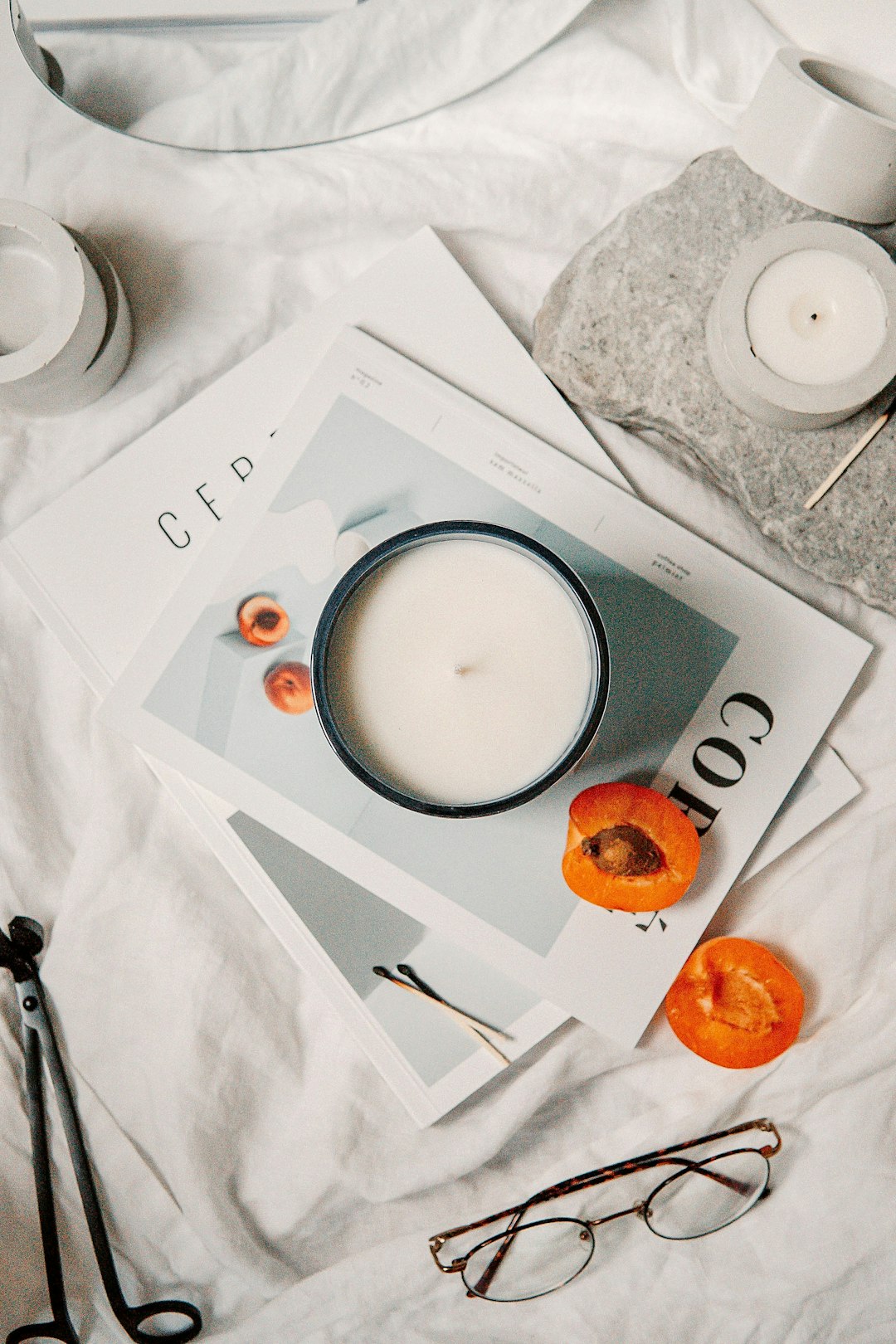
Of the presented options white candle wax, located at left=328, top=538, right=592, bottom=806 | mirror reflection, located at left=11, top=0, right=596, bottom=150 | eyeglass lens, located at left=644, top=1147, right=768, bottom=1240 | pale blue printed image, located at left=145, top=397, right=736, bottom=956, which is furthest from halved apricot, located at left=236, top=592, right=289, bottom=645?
eyeglass lens, located at left=644, top=1147, right=768, bottom=1240

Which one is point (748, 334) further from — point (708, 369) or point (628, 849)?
point (628, 849)

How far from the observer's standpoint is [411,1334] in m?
0.55

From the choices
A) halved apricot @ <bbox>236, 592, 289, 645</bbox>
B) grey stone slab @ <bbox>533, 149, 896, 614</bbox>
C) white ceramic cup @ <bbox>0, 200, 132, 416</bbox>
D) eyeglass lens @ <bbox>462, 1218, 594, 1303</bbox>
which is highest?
grey stone slab @ <bbox>533, 149, 896, 614</bbox>

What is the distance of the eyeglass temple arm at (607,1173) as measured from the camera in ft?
1.77

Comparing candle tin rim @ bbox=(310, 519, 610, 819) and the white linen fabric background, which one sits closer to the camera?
candle tin rim @ bbox=(310, 519, 610, 819)

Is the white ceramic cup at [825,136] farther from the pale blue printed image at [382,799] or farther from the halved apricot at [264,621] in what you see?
the halved apricot at [264,621]

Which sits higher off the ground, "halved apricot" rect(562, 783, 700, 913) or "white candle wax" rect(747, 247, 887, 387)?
"white candle wax" rect(747, 247, 887, 387)

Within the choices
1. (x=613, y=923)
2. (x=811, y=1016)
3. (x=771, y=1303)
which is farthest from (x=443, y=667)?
(x=771, y=1303)

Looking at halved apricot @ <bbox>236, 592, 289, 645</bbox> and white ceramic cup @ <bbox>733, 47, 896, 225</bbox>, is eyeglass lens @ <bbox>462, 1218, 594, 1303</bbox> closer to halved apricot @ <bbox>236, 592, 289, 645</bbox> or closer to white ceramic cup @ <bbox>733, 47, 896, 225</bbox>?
halved apricot @ <bbox>236, 592, 289, 645</bbox>

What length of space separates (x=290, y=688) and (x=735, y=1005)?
297mm

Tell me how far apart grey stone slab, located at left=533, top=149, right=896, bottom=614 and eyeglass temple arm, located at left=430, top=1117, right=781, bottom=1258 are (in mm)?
304

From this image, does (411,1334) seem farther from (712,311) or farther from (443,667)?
(712,311)

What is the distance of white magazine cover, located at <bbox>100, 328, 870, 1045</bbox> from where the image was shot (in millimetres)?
525

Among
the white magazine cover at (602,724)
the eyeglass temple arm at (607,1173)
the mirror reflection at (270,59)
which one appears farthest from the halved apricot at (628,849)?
the mirror reflection at (270,59)
